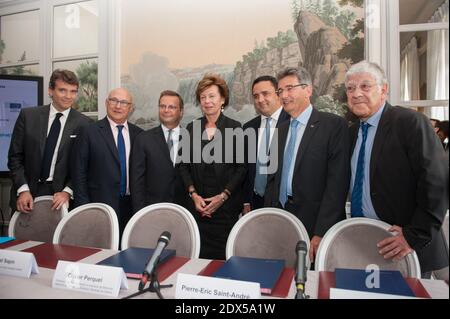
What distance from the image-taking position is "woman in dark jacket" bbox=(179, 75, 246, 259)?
218 centimetres

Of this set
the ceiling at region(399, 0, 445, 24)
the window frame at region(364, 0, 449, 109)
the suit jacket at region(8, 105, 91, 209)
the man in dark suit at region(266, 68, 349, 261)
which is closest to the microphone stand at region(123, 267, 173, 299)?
the man in dark suit at region(266, 68, 349, 261)

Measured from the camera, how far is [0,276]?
1.17m

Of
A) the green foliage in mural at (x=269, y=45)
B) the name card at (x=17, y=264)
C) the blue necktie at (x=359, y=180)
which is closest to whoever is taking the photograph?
the name card at (x=17, y=264)

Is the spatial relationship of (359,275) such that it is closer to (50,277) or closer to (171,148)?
(50,277)

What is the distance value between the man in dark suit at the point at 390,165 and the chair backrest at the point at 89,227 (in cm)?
129

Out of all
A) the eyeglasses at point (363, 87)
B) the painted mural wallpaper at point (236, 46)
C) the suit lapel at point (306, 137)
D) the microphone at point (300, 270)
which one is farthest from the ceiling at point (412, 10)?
the microphone at point (300, 270)

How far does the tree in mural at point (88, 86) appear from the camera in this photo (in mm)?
3031

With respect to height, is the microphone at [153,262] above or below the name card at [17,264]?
above

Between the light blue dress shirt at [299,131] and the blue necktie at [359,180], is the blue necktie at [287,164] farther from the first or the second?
the blue necktie at [359,180]

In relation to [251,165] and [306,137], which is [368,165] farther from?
[251,165]

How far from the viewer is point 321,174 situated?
175 cm

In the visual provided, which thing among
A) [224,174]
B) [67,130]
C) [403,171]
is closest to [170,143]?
[224,174]

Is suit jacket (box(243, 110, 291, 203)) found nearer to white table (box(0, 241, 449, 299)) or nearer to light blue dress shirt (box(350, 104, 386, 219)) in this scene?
light blue dress shirt (box(350, 104, 386, 219))

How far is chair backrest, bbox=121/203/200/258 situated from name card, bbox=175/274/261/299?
71cm
